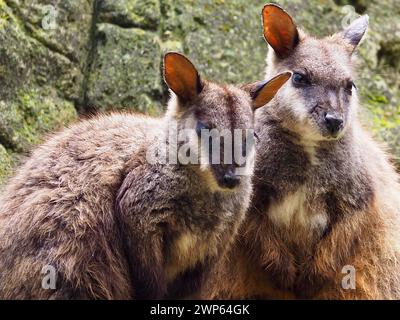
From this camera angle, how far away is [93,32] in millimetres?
7316

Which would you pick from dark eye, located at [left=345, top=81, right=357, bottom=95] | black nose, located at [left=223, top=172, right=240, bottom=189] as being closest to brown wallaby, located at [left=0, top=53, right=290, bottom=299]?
black nose, located at [left=223, top=172, right=240, bottom=189]

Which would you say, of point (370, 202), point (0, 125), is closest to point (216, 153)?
point (370, 202)

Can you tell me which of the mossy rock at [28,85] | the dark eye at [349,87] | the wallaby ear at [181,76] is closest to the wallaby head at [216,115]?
the wallaby ear at [181,76]

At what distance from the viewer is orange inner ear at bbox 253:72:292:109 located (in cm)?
502

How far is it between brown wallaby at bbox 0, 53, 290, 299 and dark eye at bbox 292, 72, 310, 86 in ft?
1.42

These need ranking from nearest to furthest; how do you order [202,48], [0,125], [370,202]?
1. [370,202]
2. [0,125]
3. [202,48]

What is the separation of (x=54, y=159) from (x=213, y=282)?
147cm

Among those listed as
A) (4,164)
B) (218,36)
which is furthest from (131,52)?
(4,164)

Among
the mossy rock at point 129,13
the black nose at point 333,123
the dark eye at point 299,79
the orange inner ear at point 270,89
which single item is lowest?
the black nose at point 333,123

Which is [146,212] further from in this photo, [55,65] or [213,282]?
[55,65]

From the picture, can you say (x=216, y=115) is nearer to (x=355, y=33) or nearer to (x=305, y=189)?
(x=305, y=189)

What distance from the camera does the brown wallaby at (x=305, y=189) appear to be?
17.9 feet

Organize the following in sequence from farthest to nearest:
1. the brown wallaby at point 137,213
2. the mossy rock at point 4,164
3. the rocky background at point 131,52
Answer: the rocky background at point 131,52
the mossy rock at point 4,164
the brown wallaby at point 137,213

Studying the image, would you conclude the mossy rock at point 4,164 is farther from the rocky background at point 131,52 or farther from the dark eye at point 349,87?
the dark eye at point 349,87
